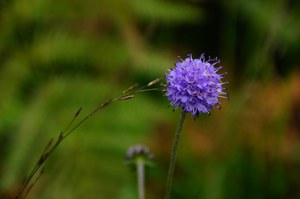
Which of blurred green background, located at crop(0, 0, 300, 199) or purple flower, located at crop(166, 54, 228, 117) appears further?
blurred green background, located at crop(0, 0, 300, 199)

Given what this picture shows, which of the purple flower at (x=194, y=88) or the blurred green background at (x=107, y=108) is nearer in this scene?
the purple flower at (x=194, y=88)

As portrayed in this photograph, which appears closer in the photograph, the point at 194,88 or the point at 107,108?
the point at 194,88

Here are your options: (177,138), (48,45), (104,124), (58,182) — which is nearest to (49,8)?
(48,45)

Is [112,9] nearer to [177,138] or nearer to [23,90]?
[23,90]

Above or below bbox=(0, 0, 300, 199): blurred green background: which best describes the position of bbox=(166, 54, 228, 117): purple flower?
below

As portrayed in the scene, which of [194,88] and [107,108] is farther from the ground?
[107,108]

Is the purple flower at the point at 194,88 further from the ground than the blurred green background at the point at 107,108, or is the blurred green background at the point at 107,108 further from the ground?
the blurred green background at the point at 107,108
